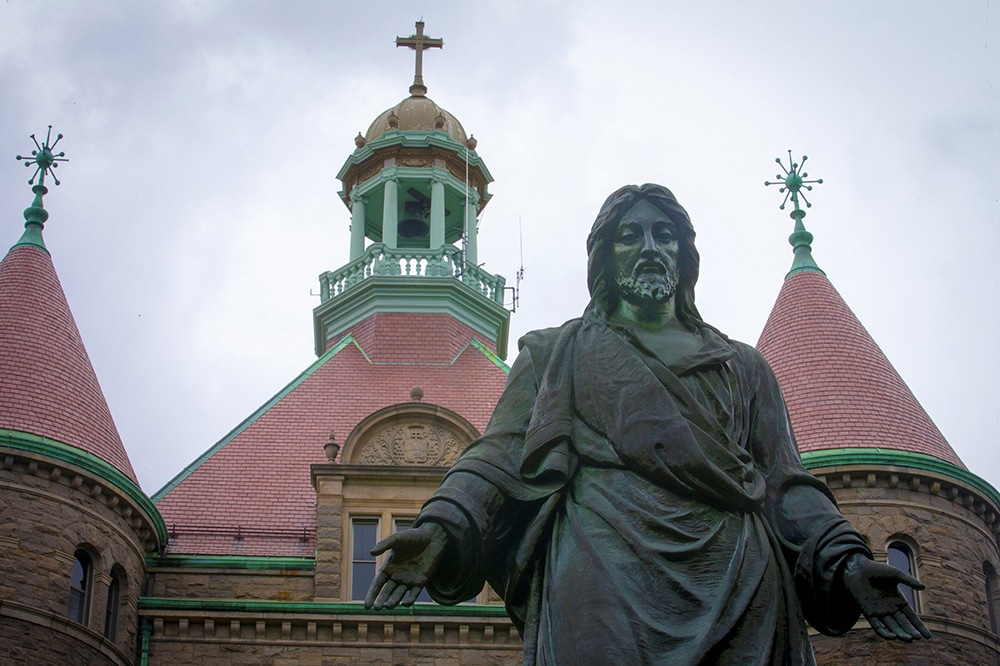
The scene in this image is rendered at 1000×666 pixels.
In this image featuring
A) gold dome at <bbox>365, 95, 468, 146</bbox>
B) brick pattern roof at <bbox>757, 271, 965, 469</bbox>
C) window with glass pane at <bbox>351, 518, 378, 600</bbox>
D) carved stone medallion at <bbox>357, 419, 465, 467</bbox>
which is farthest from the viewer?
gold dome at <bbox>365, 95, 468, 146</bbox>

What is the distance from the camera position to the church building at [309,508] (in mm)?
22547

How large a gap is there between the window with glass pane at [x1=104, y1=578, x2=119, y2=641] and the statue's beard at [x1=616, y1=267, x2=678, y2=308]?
18.0m

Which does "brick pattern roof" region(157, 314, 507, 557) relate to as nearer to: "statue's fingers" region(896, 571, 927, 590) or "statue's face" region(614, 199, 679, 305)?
"statue's face" region(614, 199, 679, 305)

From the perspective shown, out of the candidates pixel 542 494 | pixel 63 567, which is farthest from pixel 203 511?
pixel 542 494

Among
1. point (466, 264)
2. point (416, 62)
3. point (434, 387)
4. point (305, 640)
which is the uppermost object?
point (416, 62)

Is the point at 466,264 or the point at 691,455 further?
the point at 466,264

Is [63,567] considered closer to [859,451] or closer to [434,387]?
[434,387]

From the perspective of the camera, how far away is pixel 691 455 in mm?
5398

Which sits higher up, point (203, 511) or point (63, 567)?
point (203, 511)

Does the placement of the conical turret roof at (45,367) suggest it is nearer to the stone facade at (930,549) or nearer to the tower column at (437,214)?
the tower column at (437,214)

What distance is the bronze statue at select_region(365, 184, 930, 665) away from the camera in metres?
5.14

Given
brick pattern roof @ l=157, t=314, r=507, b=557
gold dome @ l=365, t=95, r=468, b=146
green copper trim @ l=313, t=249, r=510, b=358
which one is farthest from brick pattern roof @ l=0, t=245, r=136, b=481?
gold dome @ l=365, t=95, r=468, b=146

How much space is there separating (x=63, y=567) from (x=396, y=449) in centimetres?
518

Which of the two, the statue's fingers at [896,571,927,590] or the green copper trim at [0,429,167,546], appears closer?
the statue's fingers at [896,571,927,590]
